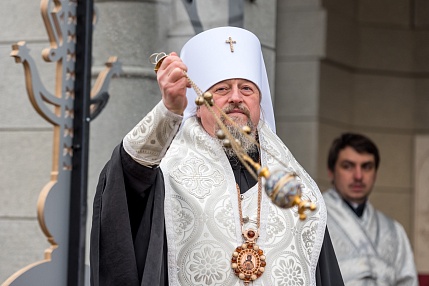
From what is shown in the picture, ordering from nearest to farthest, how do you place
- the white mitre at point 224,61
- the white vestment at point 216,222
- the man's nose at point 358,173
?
the white vestment at point 216,222, the white mitre at point 224,61, the man's nose at point 358,173

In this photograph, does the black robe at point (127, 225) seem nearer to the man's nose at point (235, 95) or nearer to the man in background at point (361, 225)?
the man's nose at point (235, 95)

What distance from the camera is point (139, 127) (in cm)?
468

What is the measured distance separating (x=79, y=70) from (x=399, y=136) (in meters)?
3.99

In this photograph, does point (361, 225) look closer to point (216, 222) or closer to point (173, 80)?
point (216, 222)

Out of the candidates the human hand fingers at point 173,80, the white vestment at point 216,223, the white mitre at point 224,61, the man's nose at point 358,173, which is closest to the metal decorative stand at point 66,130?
the white mitre at point 224,61

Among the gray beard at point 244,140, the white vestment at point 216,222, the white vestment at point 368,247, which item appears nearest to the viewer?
the white vestment at point 216,222

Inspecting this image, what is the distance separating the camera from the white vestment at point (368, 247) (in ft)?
25.0

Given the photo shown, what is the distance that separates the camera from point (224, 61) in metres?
5.28

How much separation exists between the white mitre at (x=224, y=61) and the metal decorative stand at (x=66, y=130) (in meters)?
0.85

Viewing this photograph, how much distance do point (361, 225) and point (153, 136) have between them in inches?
135

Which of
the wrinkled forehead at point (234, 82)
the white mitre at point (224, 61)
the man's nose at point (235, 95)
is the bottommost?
the man's nose at point (235, 95)

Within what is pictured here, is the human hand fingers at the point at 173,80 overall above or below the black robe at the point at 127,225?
above

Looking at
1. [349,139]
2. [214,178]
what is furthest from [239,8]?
[214,178]

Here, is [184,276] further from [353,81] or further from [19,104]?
[353,81]
